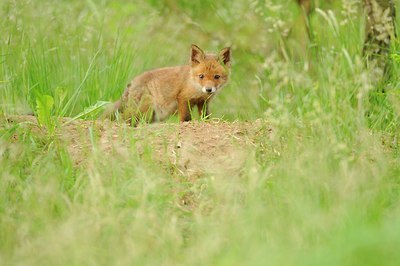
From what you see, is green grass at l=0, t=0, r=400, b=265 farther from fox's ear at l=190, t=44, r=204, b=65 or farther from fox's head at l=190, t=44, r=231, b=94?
fox's ear at l=190, t=44, r=204, b=65

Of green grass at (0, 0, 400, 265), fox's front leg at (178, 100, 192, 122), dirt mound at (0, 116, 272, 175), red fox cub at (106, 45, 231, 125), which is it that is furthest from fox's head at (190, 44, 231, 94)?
dirt mound at (0, 116, 272, 175)

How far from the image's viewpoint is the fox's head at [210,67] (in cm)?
827

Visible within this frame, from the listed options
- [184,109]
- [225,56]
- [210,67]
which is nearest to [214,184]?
[184,109]

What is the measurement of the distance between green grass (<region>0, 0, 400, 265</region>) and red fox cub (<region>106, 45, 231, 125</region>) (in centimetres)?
29

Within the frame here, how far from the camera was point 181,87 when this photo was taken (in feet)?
27.0

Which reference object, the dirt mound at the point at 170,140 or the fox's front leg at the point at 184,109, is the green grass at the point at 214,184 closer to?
the dirt mound at the point at 170,140

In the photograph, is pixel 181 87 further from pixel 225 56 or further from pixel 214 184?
pixel 214 184

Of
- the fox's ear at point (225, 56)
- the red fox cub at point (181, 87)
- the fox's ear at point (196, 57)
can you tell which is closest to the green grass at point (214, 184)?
the red fox cub at point (181, 87)

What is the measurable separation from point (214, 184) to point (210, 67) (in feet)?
10.7

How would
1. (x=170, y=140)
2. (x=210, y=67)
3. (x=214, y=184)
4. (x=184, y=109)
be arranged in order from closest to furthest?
(x=214, y=184)
(x=170, y=140)
(x=184, y=109)
(x=210, y=67)

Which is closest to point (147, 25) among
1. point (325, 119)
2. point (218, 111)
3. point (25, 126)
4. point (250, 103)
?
point (218, 111)

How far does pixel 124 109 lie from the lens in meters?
7.84

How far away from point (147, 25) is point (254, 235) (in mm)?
7327

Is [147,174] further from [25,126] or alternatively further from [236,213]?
[25,126]
